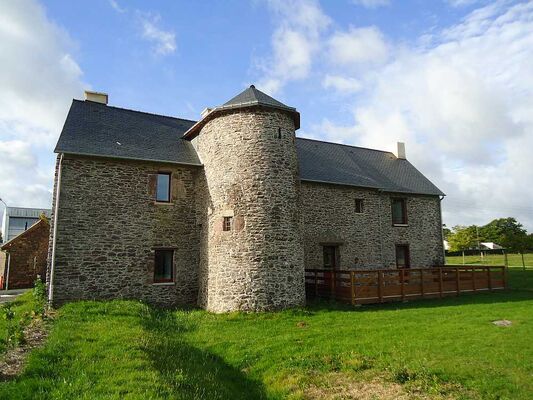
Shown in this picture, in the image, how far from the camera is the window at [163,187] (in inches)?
592

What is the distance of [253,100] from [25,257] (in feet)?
64.9

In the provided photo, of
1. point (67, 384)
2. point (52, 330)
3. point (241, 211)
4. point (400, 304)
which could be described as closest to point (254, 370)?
point (67, 384)

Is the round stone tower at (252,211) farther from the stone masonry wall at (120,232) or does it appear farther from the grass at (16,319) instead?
the grass at (16,319)

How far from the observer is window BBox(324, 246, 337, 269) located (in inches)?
696

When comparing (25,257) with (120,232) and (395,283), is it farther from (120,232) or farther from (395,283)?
(395,283)

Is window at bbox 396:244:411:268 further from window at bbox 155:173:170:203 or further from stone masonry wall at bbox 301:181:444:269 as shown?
window at bbox 155:173:170:203

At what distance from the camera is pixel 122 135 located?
15617 mm

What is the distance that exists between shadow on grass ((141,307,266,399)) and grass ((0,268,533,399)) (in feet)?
0.10

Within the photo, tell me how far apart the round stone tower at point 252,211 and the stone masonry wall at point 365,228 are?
3444 millimetres

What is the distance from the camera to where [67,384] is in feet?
18.1

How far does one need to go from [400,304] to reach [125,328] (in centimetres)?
1003

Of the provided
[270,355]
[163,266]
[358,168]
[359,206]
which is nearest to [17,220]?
[163,266]

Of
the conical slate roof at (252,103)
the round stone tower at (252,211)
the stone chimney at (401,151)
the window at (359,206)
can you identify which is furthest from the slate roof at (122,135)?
the stone chimney at (401,151)

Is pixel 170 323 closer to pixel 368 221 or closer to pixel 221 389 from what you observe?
pixel 221 389
